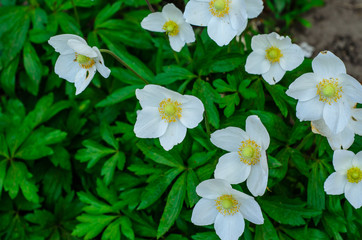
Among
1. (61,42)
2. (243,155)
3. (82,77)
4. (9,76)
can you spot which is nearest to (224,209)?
(243,155)

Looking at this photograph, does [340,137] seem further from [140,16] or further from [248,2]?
[140,16]

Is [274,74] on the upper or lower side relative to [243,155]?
upper

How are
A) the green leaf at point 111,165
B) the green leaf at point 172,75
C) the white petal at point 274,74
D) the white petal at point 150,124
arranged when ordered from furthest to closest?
the green leaf at point 111,165, the green leaf at point 172,75, the white petal at point 274,74, the white petal at point 150,124

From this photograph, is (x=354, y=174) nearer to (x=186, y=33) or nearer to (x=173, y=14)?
(x=186, y=33)

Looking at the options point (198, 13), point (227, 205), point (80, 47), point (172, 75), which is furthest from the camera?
point (172, 75)

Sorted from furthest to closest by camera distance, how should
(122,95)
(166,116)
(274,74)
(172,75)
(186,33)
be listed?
(122,95), (172,75), (186,33), (274,74), (166,116)

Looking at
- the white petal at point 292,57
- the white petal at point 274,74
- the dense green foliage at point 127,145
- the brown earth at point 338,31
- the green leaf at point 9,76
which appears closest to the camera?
the white petal at point 292,57

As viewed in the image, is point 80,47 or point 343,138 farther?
point 343,138

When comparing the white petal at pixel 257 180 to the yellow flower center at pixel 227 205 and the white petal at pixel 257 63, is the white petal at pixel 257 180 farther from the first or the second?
the white petal at pixel 257 63

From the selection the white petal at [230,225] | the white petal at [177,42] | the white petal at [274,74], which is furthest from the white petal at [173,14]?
the white petal at [230,225]
